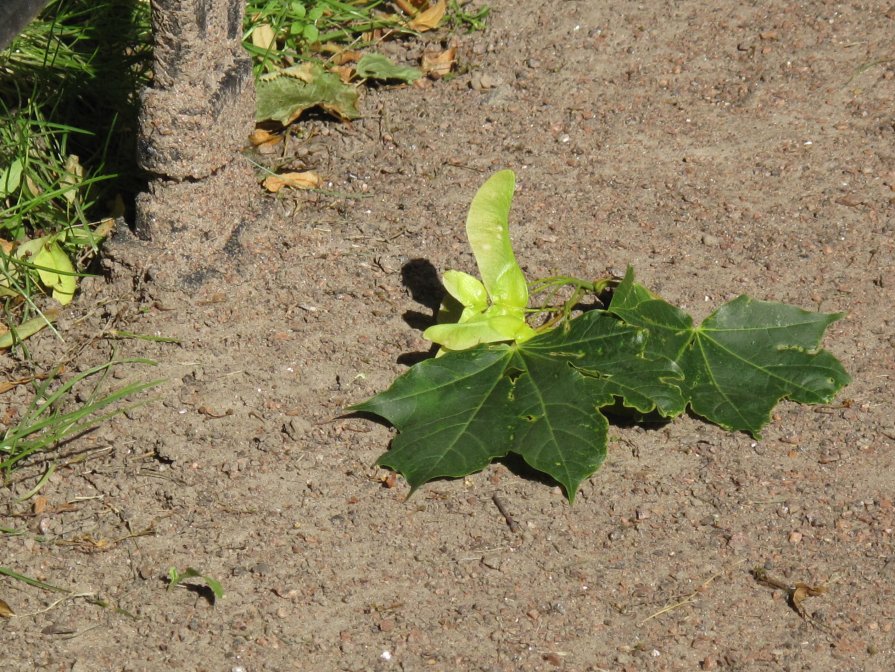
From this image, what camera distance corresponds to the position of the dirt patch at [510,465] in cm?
188

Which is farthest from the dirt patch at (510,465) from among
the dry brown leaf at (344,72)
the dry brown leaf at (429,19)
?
the dry brown leaf at (429,19)

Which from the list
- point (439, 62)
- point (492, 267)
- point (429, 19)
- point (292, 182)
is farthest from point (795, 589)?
point (429, 19)

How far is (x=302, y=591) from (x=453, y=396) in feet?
1.53

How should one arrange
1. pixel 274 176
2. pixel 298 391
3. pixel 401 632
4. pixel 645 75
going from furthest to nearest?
pixel 645 75 → pixel 274 176 → pixel 298 391 → pixel 401 632

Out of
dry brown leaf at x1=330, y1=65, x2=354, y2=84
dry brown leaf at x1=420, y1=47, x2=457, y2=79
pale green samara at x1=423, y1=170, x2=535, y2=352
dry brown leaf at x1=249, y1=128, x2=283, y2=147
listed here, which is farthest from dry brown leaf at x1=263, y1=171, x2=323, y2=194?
pale green samara at x1=423, y1=170, x2=535, y2=352

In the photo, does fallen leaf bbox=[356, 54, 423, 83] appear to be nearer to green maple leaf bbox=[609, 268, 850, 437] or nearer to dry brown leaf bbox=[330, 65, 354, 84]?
dry brown leaf bbox=[330, 65, 354, 84]

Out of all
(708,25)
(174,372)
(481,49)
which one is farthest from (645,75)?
(174,372)

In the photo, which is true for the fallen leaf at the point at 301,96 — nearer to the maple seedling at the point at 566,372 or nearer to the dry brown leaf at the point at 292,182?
the dry brown leaf at the point at 292,182

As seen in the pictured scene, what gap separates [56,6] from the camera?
9.75 feet

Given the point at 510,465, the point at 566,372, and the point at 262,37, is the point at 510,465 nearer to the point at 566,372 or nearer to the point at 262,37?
the point at 566,372

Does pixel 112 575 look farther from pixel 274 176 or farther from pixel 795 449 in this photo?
pixel 795 449

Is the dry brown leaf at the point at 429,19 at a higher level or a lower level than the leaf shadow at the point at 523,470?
higher

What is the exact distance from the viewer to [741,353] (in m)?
2.12

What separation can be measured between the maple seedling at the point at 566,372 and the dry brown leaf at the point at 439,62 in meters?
0.88
